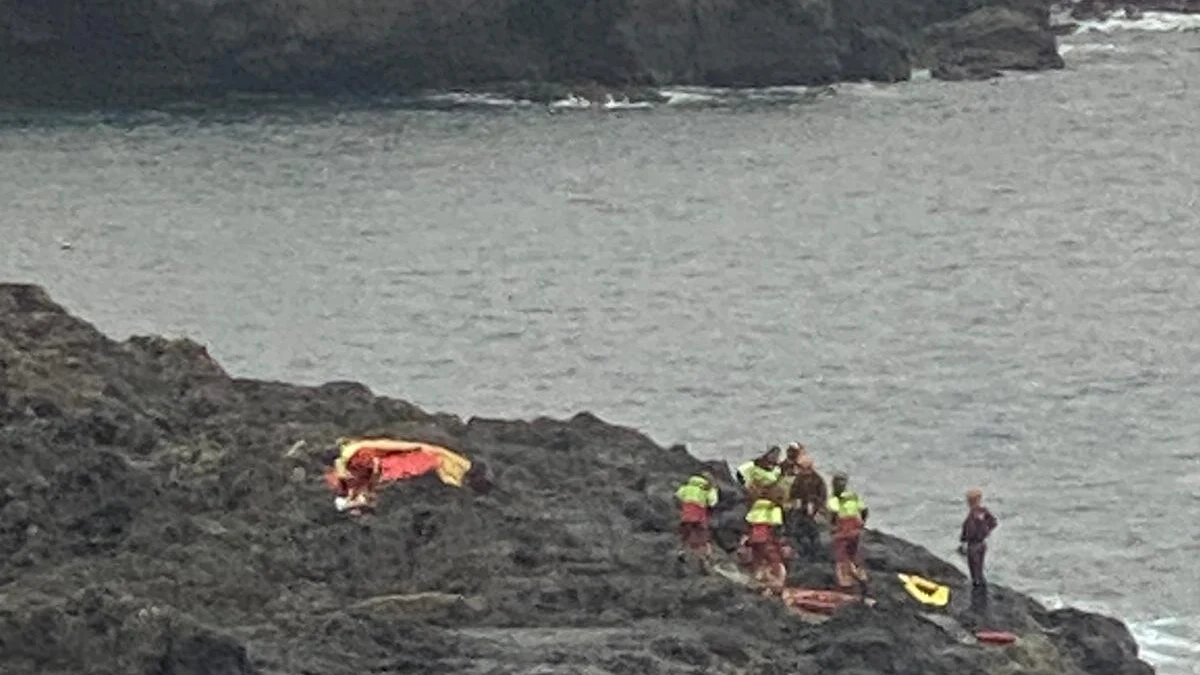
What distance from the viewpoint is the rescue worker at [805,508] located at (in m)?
36.8

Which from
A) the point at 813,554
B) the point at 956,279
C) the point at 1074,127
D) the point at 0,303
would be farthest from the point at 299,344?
the point at 1074,127

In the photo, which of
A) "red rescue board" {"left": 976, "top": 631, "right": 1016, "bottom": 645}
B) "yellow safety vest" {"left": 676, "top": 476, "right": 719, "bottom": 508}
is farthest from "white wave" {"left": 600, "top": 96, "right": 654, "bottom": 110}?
"red rescue board" {"left": 976, "top": 631, "right": 1016, "bottom": 645}

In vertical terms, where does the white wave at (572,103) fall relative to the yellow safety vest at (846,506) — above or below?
below

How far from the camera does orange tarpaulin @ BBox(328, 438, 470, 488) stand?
36.6 metres

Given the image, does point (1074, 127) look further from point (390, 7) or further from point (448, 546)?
point (448, 546)

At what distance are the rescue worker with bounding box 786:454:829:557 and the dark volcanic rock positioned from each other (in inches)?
14.3

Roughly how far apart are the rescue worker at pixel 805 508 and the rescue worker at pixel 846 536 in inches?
20.8

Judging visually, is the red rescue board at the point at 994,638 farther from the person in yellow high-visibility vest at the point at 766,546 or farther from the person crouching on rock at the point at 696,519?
the person crouching on rock at the point at 696,519

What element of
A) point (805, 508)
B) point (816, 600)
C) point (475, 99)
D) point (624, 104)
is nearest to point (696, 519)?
point (805, 508)

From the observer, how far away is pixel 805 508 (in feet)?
121

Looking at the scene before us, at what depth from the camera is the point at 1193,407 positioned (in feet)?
194

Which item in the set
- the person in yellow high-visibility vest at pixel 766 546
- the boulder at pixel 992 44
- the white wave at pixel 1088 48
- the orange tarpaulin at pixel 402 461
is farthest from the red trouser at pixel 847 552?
the white wave at pixel 1088 48

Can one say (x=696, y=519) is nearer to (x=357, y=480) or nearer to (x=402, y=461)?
(x=402, y=461)

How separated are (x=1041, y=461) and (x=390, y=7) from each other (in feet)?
167
